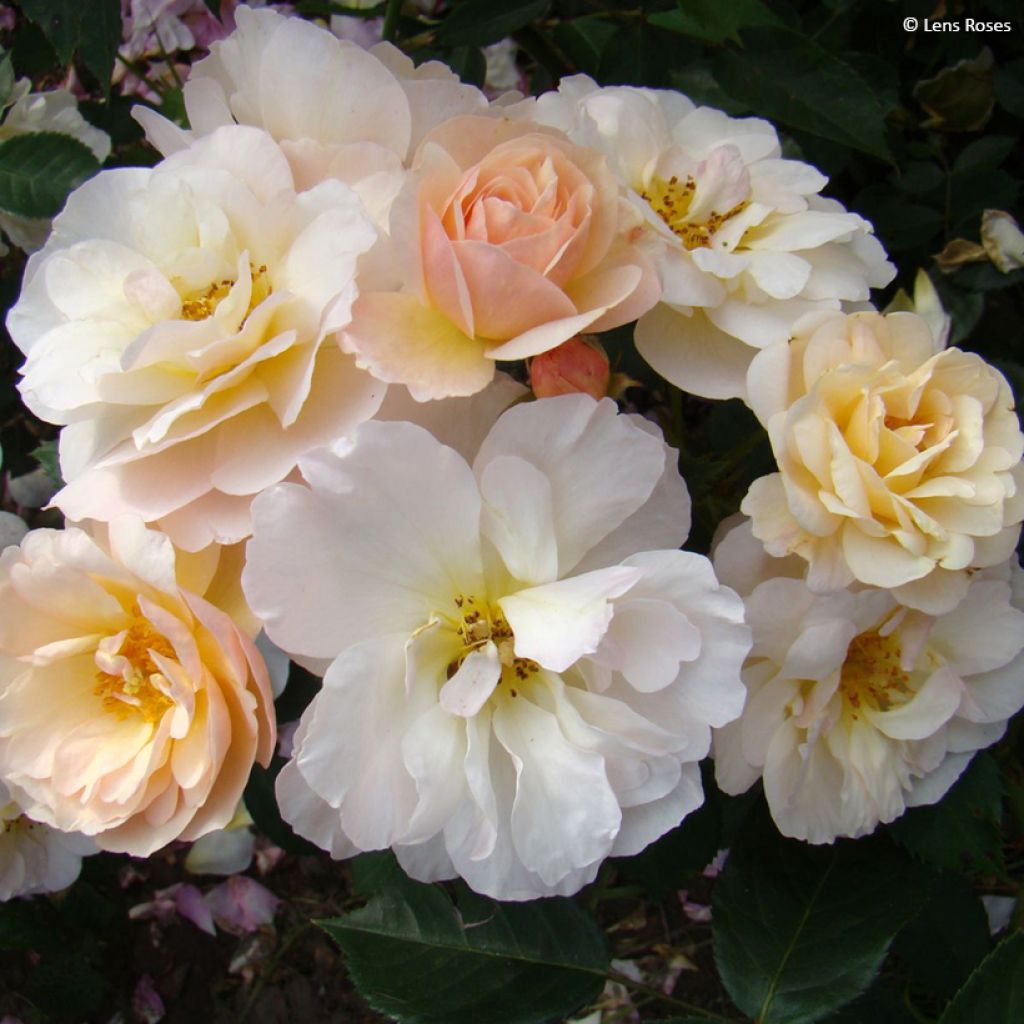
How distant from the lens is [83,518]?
87 centimetres

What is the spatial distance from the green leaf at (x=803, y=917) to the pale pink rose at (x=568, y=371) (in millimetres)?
600

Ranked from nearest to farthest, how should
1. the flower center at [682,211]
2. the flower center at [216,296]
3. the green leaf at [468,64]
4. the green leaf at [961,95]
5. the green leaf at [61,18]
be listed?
1. the flower center at [216,296]
2. the flower center at [682,211]
3. the green leaf at [61,18]
4. the green leaf at [468,64]
5. the green leaf at [961,95]

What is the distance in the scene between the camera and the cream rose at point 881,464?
84 cm

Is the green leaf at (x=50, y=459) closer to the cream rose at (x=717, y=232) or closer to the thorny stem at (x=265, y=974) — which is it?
the cream rose at (x=717, y=232)

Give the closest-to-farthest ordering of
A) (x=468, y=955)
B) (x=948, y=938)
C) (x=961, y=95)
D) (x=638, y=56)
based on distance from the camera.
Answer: (x=468, y=955), (x=948, y=938), (x=638, y=56), (x=961, y=95)

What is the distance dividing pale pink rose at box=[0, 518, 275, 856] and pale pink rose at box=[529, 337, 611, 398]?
12.0 inches

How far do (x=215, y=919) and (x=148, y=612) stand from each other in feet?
4.47

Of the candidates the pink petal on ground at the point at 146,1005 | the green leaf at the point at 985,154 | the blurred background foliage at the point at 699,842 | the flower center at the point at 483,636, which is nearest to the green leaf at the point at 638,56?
the blurred background foliage at the point at 699,842

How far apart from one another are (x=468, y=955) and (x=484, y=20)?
1.15 m

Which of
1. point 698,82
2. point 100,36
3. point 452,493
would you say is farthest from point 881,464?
point 100,36

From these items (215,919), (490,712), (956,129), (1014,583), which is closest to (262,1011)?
(215,919)

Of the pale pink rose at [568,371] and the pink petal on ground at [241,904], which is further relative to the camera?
the pink petal on ground at [241,904]

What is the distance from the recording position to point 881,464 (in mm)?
872

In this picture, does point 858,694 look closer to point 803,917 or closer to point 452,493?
point 803,917
